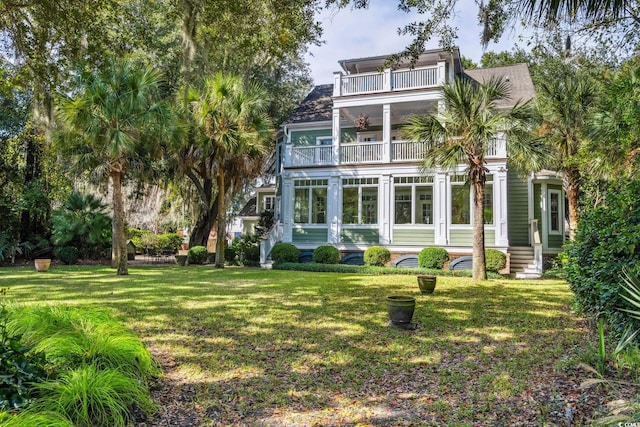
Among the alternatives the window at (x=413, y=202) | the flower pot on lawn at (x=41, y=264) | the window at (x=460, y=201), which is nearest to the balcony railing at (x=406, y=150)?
the window at (x=413, y=202)

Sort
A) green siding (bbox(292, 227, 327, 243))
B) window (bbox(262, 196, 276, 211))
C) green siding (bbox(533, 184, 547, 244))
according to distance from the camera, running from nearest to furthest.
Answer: green siding (bbox(533, 184, 547, 244)) → green siding (bbox(292, 227, 327, 243)) → window (bbox(262, 196, 276, 211))

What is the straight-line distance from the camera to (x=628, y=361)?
13.0 feet

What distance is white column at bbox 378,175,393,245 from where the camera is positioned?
17.6 metres

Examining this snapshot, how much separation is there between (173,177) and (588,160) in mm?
18408

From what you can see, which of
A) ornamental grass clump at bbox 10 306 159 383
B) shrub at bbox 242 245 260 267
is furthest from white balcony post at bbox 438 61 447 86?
ornamental grass clump at bbox 10 306 159 383

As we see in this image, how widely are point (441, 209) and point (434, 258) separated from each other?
2240 millimetres

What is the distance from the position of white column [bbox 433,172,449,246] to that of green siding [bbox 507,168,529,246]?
314 cm

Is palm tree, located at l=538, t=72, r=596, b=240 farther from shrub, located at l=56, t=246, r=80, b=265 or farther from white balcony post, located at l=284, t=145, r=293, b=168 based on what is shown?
shrub, located at l=56, t=246, r=80, b=265

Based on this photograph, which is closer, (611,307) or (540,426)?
(540,426)

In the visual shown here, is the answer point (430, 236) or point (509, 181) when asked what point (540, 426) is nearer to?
point (430, 236)

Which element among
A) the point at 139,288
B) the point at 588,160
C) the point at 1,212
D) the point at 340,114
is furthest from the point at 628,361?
the point at 1,212

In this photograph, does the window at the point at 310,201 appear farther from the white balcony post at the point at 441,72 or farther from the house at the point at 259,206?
the house at the point at 259,206

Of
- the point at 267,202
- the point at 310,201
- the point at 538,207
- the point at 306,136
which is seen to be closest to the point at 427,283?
the point at 310,201

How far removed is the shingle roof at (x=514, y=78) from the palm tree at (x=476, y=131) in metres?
6.12
